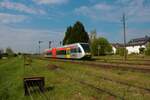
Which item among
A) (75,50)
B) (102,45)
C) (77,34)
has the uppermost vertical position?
(77,34)

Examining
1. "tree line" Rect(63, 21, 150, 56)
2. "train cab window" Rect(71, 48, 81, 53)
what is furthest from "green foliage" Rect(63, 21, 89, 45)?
"train cab window" Rect(71, 48, 81, 53)

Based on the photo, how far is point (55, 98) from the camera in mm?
10016

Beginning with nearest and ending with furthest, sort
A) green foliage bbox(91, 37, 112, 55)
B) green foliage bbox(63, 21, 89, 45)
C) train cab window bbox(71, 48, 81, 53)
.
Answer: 1. train cab window bbox(71, 48, 81, 53)
2. green foliage bbox(91, 37, 112, 55)
3. green foliage bbox(63, 21, 89, 45)

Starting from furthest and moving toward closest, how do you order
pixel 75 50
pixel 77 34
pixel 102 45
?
1. pixel 102 45
2. pixel 77 34
3. pixel 75 50

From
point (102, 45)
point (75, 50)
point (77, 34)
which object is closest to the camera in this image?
point (75, 50)

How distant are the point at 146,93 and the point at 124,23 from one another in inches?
1748

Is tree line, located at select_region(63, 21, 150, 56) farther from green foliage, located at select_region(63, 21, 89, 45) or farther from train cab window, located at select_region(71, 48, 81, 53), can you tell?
train cab window, located at select_region(71, 48, 81, 53)

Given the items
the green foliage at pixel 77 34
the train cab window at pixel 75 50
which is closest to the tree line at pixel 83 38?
the green foliage at pixel 77 34

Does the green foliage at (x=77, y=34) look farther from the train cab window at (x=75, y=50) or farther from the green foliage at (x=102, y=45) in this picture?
the train cab window at (x=75, y=50)

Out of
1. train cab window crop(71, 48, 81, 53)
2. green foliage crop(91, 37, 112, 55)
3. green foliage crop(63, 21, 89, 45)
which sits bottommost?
train cab window crop(71, 48, 81, 53)

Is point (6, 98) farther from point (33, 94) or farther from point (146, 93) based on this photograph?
point (146, 93)

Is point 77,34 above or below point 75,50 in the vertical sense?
above

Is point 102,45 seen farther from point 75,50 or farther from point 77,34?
point 75,50

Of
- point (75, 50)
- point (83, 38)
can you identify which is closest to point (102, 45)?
point (83, 38)
